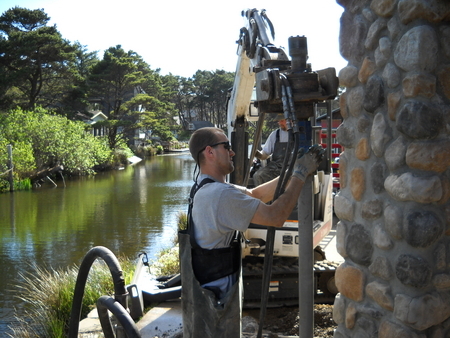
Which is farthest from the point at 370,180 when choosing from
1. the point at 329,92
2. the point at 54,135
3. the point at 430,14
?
the point at 54,135

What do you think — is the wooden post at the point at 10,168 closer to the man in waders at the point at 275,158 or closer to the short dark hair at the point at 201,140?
the man in waders at the point at 275,158

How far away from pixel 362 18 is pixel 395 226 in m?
1.14

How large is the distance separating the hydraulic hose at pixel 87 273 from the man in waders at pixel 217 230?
54 cm

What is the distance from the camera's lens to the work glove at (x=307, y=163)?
3.00 metres

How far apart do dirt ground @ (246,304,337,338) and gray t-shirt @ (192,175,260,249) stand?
11.8 feet

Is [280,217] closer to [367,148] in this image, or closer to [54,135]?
[367,148]

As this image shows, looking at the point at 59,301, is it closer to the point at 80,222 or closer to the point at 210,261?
the point at 210,261

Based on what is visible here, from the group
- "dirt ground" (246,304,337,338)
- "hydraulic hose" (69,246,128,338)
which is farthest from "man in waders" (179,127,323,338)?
"dirt ground" (246,304,337,338)

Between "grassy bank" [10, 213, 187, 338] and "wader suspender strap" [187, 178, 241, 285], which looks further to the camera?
"grassy bank" [10, 213, 187, 338]

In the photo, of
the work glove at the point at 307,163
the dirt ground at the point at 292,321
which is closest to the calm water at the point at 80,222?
the dirt ground at the point at 292,321

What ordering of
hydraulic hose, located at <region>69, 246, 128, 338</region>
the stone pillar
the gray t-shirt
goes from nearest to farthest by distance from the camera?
the stone pillar
the gray t-shirt
hydraulic hose, located at <region>69, 246, 128, 338</region>

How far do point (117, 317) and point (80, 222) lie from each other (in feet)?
51.9

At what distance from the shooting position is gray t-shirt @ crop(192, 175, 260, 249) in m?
2.95

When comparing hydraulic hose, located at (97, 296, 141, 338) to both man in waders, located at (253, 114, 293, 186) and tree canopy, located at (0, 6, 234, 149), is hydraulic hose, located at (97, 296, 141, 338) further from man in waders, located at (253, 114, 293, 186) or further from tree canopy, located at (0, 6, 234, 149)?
tree canopy, located at (0, 6, 234, 149)
